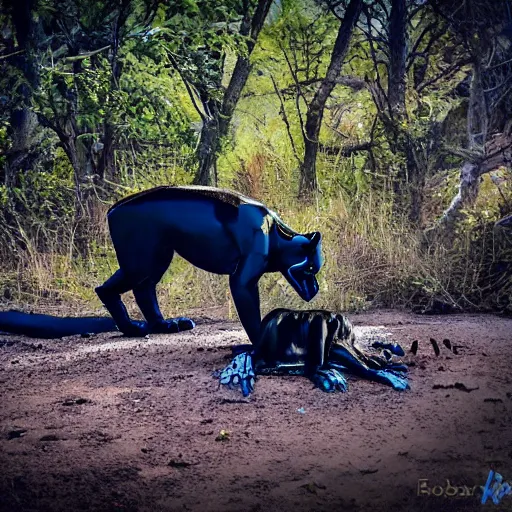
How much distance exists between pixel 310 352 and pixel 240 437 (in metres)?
0.86

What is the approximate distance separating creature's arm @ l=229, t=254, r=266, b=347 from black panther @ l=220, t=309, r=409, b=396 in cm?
9

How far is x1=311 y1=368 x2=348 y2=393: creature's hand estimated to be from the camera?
4035 millimetres

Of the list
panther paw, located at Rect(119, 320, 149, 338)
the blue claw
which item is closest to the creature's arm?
the blue claw

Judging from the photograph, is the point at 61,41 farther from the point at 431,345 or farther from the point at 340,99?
the point at 431,345

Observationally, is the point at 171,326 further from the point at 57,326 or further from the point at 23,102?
the point at 23,102

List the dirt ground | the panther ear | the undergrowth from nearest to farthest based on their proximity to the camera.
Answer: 1. the dirt ground
2. the panther ear
3. the undergrowth

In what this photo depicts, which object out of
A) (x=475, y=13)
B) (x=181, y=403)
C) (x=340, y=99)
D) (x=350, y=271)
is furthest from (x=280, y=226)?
(x=340, y=99)

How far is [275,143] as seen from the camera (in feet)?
34.8

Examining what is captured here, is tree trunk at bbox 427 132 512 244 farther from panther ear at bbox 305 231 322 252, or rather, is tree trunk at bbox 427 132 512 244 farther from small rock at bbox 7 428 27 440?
small rock at bbox 7 428 27 440

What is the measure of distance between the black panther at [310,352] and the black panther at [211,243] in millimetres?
114

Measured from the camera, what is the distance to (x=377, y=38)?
10273 mm

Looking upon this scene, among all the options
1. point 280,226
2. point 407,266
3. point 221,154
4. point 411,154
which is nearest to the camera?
point 280,226

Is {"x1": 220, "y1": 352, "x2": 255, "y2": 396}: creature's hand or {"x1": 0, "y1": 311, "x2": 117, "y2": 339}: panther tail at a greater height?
{"x1": 220, "y1": 352, "x2": 255, "y2": 396}: creature's hand

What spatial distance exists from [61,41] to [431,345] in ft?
21.9
